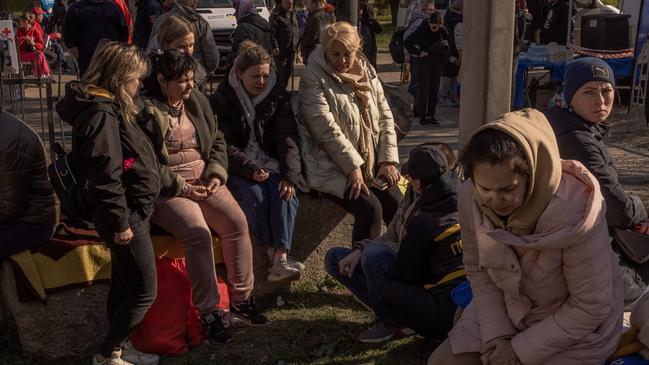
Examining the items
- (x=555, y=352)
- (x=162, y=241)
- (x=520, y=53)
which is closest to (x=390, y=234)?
(x=162, y=241)

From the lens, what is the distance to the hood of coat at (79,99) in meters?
4.29

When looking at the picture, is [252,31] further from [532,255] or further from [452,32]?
[532,255]

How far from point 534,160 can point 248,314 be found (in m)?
2.60

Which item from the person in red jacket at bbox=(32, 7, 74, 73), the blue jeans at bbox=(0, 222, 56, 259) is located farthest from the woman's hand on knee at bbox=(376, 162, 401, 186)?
the person in red jacket at bbox=(32, 7, 74, 73)

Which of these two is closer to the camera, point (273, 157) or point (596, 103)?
point (596, 103)

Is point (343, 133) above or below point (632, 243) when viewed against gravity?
above

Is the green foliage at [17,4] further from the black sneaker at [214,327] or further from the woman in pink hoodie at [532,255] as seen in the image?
the woman in pink hoodie at [532,255]

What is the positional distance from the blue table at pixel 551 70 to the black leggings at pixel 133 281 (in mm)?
8631

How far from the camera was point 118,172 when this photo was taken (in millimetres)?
4285

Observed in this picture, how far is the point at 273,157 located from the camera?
554 centimetres

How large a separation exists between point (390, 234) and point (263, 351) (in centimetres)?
97

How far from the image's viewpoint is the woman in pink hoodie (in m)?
3.07

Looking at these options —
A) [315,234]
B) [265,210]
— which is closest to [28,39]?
[315,234]

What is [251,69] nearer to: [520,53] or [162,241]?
[162,241]
